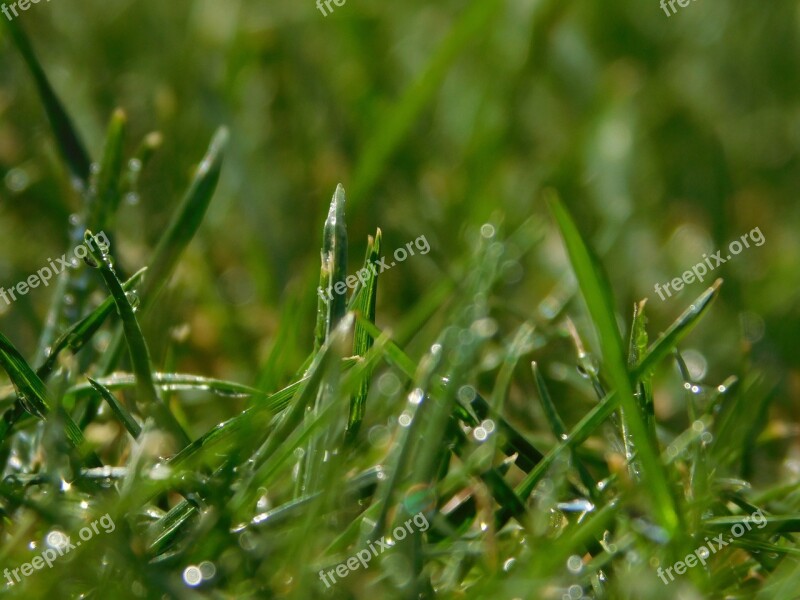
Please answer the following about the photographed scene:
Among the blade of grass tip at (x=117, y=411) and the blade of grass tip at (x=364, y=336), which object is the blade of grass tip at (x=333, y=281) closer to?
the blade of grass tip at (x=364, y=336)

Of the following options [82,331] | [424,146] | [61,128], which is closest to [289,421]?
[82,331]

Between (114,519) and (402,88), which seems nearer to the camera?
(114,519)

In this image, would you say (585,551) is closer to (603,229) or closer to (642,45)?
(603,229)

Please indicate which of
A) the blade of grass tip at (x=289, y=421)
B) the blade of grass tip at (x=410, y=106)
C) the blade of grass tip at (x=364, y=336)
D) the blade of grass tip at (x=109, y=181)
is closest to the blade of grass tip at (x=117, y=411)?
the blade of grass tip at (x=289, y=421)

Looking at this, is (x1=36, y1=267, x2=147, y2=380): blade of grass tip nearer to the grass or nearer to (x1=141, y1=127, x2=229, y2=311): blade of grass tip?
the grass

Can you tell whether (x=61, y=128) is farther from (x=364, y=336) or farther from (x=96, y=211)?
(x=364, y=336)

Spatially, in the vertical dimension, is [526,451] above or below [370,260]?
below

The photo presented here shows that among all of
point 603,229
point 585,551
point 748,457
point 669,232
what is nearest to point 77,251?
point 585,551

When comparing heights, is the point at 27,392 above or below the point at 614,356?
above
